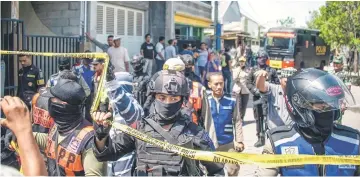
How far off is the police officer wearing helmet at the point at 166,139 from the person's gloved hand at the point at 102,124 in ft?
0.28

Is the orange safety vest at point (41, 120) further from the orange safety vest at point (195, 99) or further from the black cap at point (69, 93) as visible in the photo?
the orange safety vest at point (195, 99)

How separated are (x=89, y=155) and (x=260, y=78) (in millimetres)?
2590

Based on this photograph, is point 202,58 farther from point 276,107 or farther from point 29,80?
point 276,107

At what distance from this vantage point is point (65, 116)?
299cm

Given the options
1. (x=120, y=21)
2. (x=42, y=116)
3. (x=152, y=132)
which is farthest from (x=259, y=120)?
(x=120, y=21)

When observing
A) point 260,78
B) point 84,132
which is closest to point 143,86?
point 260,78

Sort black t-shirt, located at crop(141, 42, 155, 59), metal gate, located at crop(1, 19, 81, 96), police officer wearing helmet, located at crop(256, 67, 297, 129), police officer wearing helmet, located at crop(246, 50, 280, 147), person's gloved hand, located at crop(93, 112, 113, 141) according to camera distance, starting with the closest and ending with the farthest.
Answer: person's gloved hand, located at crop(93, 112, 113, 141)
police officer wearing helmet, located at crop(256, 67, 297, 129)
police officer wearing helmet, located at crop(246, 50, 280, 147)
metal gate, located at crop(1, 19, 81, 96)
black t-shirt, located at crop(141, 42, 155, 59)

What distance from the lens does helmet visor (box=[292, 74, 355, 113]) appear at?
2381mm

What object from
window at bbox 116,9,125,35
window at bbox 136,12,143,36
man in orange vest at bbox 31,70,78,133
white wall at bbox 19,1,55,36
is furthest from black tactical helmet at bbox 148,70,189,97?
window at bbox 136,12,143,36

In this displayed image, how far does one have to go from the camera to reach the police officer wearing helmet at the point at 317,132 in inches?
93.0

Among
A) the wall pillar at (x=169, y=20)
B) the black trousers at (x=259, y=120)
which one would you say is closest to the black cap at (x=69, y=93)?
the black trousers at (x=259, y=120)

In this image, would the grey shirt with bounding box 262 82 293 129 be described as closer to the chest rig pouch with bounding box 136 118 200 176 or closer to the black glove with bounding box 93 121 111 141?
the chest rig pouch with bounding box 136 118 200 176

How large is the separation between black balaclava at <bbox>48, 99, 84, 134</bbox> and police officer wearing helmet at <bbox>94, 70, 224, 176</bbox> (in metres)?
0.30

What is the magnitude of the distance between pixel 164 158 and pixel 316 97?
42.1 inches
